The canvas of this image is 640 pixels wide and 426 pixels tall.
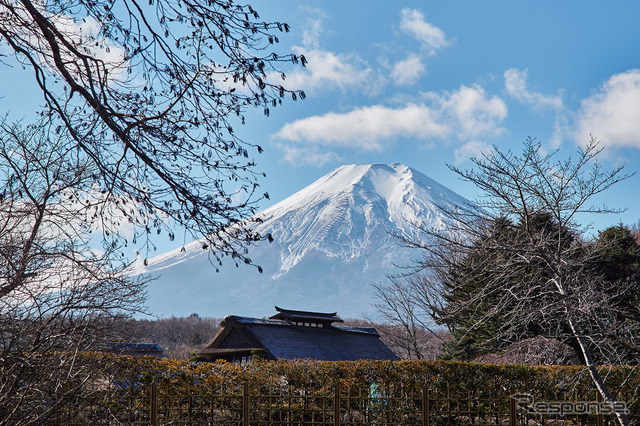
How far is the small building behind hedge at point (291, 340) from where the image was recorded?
21.6 m

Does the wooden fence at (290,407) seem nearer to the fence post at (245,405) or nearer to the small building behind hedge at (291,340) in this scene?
the fence post at (245,405)

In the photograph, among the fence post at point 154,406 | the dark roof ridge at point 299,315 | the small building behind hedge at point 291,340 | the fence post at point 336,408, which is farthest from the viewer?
the dark roof ridge at point 299,315

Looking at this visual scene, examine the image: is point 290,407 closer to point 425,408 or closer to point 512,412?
point 425,408

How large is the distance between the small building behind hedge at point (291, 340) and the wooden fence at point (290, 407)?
9.51 m

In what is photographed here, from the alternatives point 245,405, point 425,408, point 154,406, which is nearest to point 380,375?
point 425,408

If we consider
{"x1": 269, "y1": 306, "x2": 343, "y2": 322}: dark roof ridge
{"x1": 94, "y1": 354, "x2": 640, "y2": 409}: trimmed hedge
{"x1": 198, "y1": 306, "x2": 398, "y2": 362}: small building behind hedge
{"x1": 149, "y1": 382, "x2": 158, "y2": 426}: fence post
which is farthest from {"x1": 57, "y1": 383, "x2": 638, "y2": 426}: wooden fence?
{"x1": 269, "y1": 306, "x2": 343, "y2": 322}: dark roof ridge

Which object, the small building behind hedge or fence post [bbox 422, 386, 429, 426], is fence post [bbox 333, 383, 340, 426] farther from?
the small building behind hedge

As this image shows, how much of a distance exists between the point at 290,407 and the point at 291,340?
42.2 feet

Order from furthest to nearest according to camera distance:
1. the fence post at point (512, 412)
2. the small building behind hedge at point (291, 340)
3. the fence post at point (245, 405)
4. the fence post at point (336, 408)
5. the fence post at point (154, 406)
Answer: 1. the small building behind hedge at point (291, 340)
2. the fence post at point (512, 412)
3. the fence post at point (336, 408)
4. the fence post at point (245, 405)
5. the fence post at point (154, 406)

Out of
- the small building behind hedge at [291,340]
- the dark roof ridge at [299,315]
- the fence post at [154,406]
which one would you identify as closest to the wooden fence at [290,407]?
the fence post at [154,406]

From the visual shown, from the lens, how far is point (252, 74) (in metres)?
5.62

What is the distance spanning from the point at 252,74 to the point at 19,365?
357 centimetres

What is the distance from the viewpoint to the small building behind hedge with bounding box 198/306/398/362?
21.6m

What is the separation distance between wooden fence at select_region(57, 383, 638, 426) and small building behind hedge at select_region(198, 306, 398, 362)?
951 centimetres
